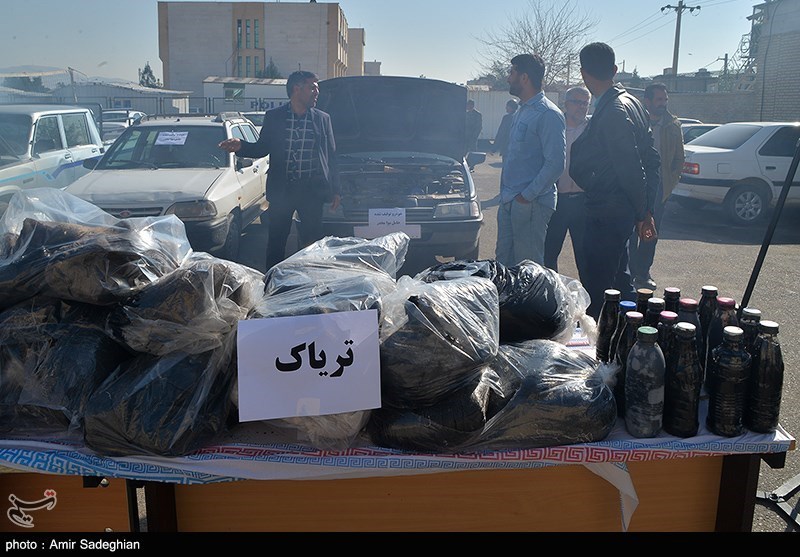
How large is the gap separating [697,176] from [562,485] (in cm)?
994

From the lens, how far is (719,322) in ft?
7.06

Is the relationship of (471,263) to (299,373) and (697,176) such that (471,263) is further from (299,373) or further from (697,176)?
(697,176)

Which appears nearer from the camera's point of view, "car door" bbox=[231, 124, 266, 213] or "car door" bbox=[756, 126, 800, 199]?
"car door" bbox=[231, 124, 266, 213]

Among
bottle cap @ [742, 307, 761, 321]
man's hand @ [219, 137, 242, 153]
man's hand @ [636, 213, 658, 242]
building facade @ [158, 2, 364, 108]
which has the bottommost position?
bottle cap @ [742, 307, 761, 321]

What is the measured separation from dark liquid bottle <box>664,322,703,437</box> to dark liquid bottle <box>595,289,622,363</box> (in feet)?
1.13

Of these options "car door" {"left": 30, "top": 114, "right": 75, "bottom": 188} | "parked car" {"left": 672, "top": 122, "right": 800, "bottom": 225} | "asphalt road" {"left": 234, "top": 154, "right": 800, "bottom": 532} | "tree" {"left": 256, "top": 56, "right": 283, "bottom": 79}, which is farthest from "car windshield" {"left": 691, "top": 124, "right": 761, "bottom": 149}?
"tree" {"left": 256, "top": 56, "right": 283, "bottom": 79}

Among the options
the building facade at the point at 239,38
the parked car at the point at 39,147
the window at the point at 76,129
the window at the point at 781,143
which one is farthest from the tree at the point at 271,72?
the window at the point at 781,143

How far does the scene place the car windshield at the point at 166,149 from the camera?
24.3 ft

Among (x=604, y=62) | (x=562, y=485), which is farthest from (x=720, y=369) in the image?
(x=604, y=62)

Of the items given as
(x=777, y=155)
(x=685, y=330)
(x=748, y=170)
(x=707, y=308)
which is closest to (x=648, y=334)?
(x=685, y=330)

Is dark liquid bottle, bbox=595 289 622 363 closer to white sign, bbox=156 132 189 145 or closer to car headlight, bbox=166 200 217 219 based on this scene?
car headlight, bbox=166 200 217 219

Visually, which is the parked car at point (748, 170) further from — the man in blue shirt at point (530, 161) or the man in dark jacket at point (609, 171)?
the man in dark jacket at point (609, 171)

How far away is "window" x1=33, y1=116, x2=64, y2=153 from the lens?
8523mm

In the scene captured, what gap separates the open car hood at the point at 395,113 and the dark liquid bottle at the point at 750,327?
16.6 feet
